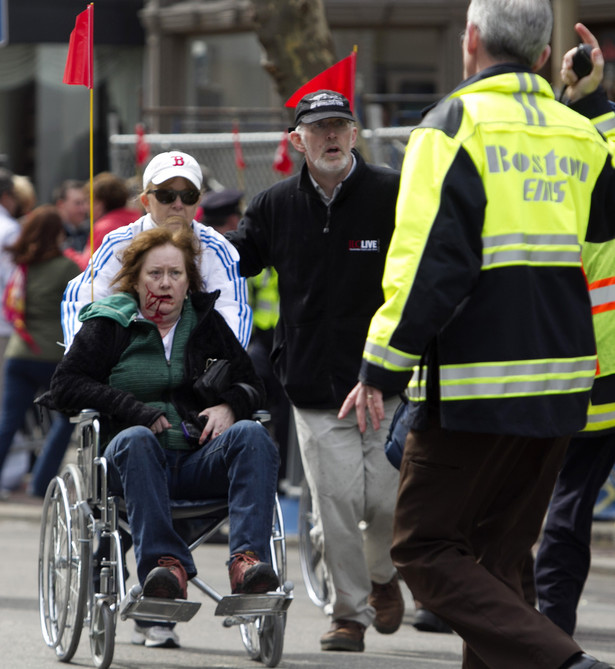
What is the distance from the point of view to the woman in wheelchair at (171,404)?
17.8 ft

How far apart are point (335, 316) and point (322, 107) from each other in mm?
843

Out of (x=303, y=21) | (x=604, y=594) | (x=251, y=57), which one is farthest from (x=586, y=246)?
(x=251, y=57)

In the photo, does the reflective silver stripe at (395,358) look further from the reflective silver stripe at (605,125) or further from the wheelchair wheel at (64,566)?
the wheelchair wheel at (64,566)

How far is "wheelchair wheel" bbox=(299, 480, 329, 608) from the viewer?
7.21 m

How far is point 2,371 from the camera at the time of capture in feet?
36.8

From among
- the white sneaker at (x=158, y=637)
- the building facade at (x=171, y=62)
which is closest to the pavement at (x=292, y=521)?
the white sneaker at (x=158, y=637)

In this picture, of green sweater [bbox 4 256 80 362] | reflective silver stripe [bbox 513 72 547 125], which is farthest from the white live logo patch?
green sweater [bbox 4 256 80 362]

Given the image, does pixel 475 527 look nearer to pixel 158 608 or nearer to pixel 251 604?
pixel 251 604

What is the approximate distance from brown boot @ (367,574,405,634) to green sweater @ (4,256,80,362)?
14.6 feet

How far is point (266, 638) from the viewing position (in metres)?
5.82

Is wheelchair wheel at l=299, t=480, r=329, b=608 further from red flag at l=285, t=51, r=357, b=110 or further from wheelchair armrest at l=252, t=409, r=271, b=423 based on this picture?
red flag at l=285, t=51, r=357, b=110

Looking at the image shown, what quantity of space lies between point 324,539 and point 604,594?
6.93 ft

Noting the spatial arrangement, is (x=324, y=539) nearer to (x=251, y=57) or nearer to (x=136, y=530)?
(x=136, y=530)

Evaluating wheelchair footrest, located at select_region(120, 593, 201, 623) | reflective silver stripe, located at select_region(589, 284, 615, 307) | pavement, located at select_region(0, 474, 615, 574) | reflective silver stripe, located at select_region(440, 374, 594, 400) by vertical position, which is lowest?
pavement, located at select_region(0, 474, 615, 574)
